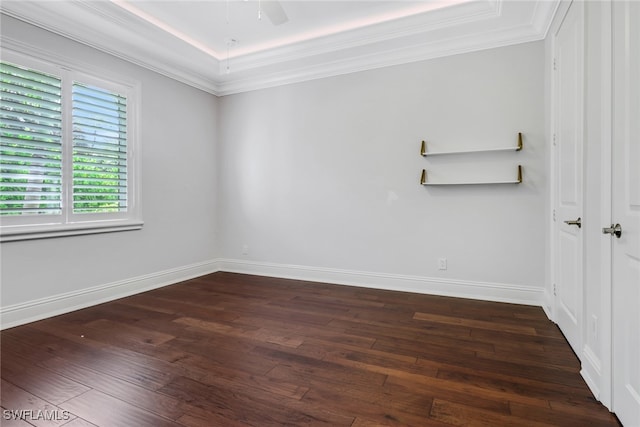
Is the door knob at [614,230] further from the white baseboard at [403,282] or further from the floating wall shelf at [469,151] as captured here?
the white baseboard at [403,282]

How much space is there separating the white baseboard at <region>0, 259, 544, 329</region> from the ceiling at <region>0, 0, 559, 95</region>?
2.49 metres

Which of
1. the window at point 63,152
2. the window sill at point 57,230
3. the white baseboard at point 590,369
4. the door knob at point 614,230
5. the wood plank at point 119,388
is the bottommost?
the wood plank at point 119,388

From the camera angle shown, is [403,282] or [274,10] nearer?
[274,10]

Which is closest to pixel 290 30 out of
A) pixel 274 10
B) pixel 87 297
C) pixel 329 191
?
pixel 274 10

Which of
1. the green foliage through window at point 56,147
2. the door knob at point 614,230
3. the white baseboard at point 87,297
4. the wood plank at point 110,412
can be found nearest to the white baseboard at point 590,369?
the door knob at point 614,230

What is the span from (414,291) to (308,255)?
55.9 inches

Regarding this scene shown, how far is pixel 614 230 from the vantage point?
1531 millimetres

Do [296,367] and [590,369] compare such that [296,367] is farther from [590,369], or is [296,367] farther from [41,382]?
[590,369]

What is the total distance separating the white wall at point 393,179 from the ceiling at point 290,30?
182 millimetres

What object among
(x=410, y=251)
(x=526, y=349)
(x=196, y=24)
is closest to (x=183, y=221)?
(x=196, y=24)

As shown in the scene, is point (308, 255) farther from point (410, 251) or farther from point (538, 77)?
point (538, 77)

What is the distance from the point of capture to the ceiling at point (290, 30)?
2.94 m

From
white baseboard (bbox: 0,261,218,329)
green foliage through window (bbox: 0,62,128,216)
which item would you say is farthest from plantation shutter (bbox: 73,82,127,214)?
white baseboard (bbox: 0,261,218,329)

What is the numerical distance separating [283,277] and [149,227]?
1.81 metres
